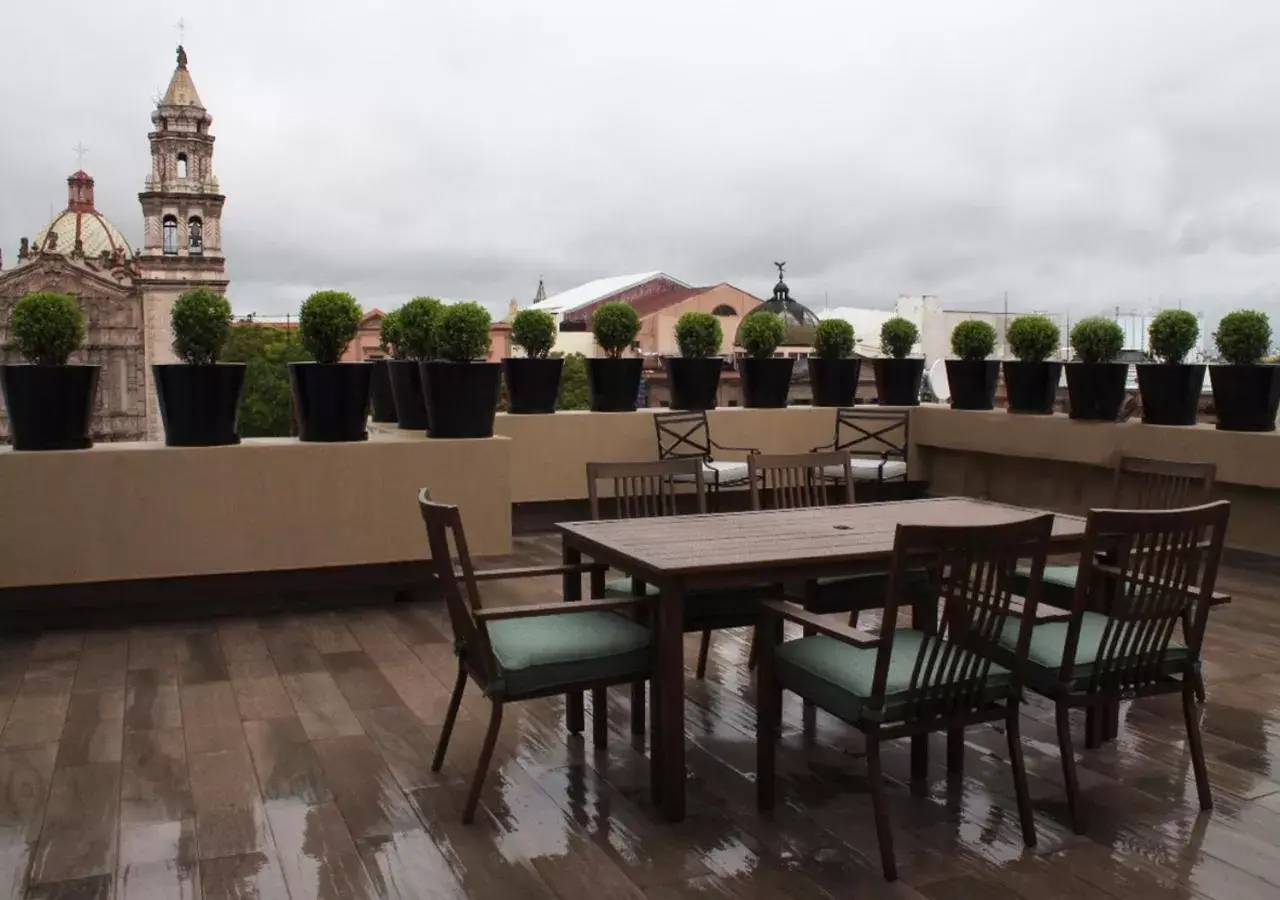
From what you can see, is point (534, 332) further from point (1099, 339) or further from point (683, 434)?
point (1099, 339)

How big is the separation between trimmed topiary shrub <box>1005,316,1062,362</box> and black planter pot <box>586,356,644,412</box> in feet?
8.17

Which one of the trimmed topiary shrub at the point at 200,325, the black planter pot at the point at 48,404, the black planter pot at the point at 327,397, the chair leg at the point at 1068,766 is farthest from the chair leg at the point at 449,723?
the black planter pot at the point at 48,404

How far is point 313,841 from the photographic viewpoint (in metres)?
2.75

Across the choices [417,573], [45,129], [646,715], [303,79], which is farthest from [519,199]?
[646,715]

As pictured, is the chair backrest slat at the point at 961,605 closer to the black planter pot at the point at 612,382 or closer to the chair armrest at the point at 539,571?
the chair armrest at the point at 539,571

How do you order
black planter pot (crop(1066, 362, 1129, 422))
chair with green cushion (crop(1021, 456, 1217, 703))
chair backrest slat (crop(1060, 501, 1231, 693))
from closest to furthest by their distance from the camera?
chair backrest slat (crop(1060, 501, 1231, 693)), chair with green cushion (crop(1021, 456, 1217, 703)), black planter pot (crop(1066, 362, 1129, 422))

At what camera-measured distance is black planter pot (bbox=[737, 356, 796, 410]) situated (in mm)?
7715

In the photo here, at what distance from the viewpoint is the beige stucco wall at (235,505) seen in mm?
4668

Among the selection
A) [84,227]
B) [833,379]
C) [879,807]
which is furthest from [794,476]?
[84,227]

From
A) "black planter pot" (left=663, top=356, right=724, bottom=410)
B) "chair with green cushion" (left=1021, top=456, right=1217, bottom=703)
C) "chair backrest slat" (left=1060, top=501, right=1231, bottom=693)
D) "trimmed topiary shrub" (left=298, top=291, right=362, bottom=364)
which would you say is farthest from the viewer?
"black planter pot" (left=663, top=356, right=724, bottom=410)

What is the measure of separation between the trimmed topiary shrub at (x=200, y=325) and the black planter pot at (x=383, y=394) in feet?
5.09

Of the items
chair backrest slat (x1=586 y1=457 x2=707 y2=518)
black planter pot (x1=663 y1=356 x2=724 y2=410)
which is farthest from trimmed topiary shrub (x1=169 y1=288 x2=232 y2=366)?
black planter pot (x1=663 y1=356 x2=724 y2=410)

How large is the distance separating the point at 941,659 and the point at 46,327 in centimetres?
393

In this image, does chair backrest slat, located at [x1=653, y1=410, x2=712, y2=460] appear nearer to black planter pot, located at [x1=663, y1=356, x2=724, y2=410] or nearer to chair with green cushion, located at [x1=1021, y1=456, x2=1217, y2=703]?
black planter pot, located at [x1=663, y1=356, x2=724, y2=410]
